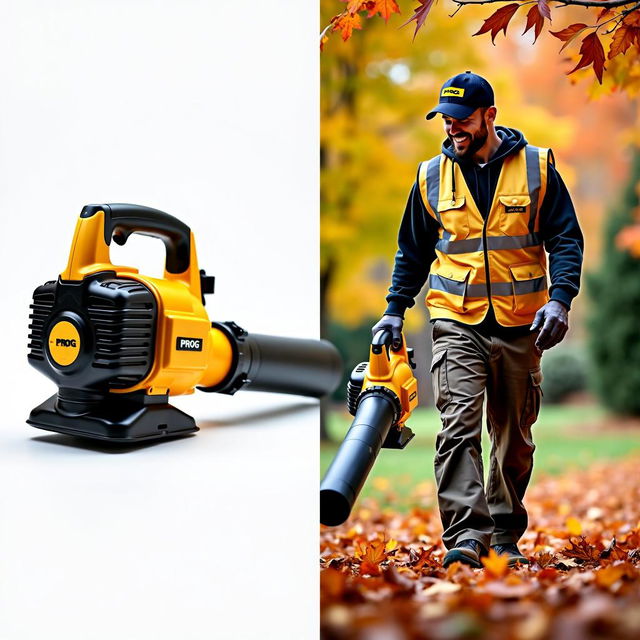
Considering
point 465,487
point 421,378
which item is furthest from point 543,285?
point 421,378

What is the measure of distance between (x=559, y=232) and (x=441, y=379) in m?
0.68

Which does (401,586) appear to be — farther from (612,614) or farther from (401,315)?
(401,315)

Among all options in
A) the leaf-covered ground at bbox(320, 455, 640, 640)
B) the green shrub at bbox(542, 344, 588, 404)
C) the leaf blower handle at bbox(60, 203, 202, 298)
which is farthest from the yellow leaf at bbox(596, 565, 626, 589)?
the green shrub at bbox(542, 344, 588, 404)

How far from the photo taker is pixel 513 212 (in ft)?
9.45

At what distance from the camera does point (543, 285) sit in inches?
116

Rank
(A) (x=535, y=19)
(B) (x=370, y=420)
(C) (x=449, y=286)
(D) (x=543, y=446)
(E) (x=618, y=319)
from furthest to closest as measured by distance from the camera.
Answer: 1. (E) (x=618, y=319)
2. (D) (x=543, y=446)
3. (C) (x=449, y=286)
4. (B) (x=370, y=420)
5. (A) (x=535, y=19)

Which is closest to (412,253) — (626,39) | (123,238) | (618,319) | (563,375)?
(626,39)

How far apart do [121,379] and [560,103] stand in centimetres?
1185

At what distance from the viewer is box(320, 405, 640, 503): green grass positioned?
22.3ft

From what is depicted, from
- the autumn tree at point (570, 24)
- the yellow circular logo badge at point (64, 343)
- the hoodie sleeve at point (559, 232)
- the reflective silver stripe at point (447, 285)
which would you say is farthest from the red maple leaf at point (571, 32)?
the yellow circular logo badge at point (64, 343)

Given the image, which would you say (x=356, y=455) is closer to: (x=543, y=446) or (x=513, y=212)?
(x=513, y=212)

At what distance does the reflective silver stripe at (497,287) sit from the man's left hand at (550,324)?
157 millimetres

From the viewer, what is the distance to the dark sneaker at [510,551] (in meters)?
2.90

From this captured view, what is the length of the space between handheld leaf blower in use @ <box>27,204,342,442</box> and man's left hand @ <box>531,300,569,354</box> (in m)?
1.56
